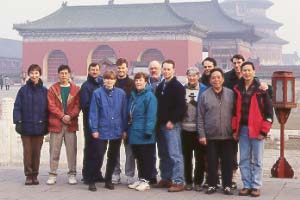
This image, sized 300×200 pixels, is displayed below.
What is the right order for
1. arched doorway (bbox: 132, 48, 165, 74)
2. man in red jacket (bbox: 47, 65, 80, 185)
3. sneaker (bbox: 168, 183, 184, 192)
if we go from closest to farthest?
sneaker (bbox: 168, 183, 184, 192) → man in red jacket (bbox: 47, 65, 80, 185) → arched doorway (bbox: 132, 48, 165, 74)

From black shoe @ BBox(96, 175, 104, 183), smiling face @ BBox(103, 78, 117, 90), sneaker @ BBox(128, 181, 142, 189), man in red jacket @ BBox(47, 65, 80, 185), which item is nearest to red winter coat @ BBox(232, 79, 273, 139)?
sneaker @ BBox(128, 181, 142, 189)

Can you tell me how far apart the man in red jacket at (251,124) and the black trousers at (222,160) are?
131 millimetres

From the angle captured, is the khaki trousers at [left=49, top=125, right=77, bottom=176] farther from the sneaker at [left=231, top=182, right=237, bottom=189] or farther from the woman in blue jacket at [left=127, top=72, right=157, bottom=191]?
the sneaker at [left=231, top=182, right=237, bottom=189]

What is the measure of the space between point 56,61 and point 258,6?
3427 cm

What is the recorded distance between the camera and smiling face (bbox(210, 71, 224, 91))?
19.2 feet

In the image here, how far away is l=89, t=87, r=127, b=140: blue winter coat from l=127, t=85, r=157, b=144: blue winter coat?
0.14m

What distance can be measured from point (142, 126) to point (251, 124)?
119 centimetres

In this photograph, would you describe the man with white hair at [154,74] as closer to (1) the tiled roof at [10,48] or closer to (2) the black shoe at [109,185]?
(2) the black shoe at [109,185]

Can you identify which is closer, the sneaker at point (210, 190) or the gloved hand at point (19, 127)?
the sneaker at point (210, 190)

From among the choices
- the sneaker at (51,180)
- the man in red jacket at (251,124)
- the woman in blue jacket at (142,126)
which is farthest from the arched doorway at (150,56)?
the man in red jacket at (251,124)

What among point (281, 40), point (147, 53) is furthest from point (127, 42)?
point (281, 40)

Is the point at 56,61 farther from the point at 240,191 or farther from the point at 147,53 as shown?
the point at 240,191

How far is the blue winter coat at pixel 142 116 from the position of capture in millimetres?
6043

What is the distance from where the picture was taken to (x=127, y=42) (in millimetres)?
34750
